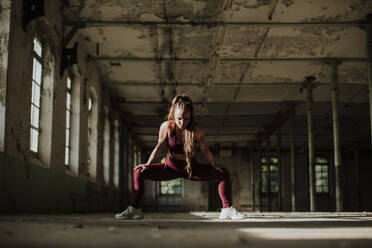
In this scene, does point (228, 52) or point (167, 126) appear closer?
point (167, 126)

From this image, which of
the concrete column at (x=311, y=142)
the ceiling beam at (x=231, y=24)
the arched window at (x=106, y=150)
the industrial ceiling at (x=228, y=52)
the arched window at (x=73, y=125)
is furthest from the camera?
the arched window at (x=106, y=150)

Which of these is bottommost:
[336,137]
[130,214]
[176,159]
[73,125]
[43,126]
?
[130,214]

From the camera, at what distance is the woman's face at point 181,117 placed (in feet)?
17.7

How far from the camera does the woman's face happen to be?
17.7 feet

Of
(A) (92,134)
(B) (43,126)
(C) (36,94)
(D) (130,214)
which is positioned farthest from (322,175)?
(D) (130,214)

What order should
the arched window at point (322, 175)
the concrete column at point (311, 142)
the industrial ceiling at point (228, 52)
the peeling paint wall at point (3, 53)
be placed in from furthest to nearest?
the arched window at point (322, 175), the concrete column at point (311, 142), the industrial ceiling at point (228, 52), the peeling paint wall at point (3, 53)

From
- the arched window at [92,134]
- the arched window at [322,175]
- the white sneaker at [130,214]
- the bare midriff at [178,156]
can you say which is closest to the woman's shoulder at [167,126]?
the bare midriff at [178,156]

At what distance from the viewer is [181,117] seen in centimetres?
539

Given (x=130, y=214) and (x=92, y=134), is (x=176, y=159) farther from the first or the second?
(x=92, y=134)

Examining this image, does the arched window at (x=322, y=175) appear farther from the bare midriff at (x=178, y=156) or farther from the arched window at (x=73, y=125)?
the bare midriff at (x=178, y=156)

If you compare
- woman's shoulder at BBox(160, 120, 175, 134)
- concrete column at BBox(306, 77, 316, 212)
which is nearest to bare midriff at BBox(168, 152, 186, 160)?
woman's shoulder at BBox(160, 120, 175, 134)

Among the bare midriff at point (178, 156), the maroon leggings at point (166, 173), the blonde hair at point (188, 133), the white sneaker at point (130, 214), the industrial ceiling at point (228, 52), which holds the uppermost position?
the industrial ceiling at point (228, 52)

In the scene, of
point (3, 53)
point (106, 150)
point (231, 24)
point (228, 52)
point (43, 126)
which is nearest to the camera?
point (3, 53)

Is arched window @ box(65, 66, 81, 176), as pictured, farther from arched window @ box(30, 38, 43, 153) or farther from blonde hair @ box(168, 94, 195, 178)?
blonde hair @ box(168, 94, 195, 178)
